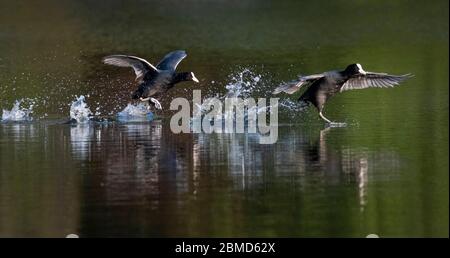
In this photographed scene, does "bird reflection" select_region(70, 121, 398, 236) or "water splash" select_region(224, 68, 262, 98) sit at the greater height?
"water splash" select_region(224, 68, 262, 98)

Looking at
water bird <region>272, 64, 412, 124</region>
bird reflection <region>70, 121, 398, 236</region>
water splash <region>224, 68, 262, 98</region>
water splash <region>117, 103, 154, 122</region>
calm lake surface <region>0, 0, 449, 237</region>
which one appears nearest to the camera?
calm lake surface <region>0, 0, 449, 237</region>

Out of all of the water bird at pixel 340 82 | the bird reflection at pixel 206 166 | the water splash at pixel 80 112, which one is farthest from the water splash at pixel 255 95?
the water splash at pixel 80 112

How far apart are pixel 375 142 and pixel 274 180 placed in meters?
3.45

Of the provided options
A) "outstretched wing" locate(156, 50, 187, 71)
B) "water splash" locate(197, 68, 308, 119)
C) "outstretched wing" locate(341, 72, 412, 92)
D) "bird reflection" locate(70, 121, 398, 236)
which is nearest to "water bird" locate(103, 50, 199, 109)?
"outstretched wing" locate(156, 50, 187, 71)

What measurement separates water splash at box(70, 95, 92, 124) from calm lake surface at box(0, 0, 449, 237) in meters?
0.21

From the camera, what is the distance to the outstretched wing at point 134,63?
67.7 feet

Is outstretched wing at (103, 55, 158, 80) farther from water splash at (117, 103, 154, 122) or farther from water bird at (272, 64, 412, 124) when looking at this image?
water bird at (272, 64, 412, 124)

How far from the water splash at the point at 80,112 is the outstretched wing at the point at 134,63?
1202 mm

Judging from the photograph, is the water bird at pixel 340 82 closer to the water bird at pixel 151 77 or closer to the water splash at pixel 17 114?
the water bird at pixel 151 77

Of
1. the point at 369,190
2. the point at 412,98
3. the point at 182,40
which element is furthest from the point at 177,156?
the point at 182,40

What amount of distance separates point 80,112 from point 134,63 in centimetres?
146

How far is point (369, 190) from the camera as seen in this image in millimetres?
14414

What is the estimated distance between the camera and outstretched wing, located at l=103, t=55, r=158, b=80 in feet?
67.7
